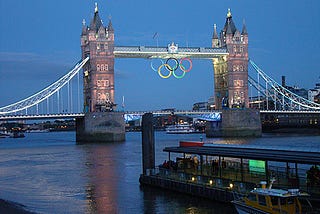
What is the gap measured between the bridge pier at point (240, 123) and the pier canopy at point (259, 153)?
62697 mm

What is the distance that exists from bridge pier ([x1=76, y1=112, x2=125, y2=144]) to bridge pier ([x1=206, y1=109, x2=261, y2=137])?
16.7 meters

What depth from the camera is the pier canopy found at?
19.4 metres

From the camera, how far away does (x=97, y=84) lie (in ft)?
285

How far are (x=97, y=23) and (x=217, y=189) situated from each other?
69490 millimetres

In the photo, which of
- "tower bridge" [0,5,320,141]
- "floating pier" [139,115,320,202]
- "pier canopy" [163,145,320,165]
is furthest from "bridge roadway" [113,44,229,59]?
"pier canopy" [163,145,320,165]

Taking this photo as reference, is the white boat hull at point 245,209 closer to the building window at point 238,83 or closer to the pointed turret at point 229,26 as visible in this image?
the building window at point 238,83

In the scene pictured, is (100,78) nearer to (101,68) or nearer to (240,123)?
(101,68)

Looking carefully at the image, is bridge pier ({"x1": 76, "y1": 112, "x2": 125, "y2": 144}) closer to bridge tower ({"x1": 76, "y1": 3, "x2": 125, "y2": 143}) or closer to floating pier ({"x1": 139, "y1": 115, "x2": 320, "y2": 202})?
bridge tower ({"x1": 76, "y1": 3, "x2": 125, "y2": 143})

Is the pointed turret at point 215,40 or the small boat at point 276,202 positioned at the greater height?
the pointed turret at point 215,40

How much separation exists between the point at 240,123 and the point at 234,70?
394 inches

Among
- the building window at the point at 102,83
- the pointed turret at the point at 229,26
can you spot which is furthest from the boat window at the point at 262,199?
the pointed turret at the point at 229,26

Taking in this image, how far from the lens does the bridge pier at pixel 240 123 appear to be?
8869 cm

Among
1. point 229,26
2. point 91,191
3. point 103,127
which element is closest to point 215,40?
point 229,26

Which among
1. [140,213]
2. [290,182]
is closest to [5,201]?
[140,213]
